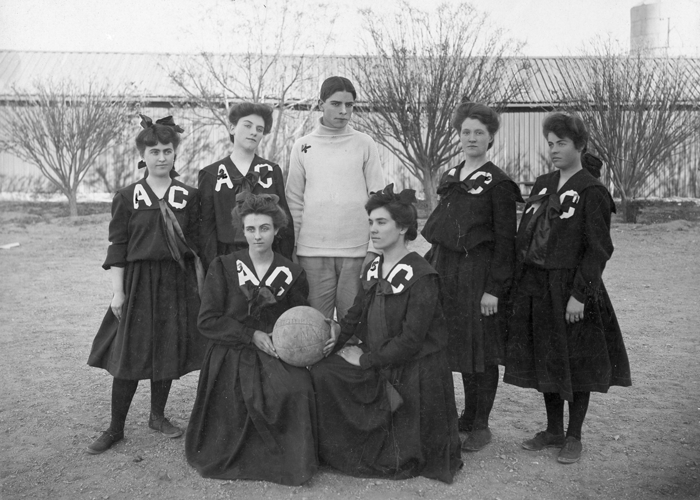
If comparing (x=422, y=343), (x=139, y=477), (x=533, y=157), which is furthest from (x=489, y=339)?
(x=533, y=157)

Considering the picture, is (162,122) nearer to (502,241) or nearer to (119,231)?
(119,231)

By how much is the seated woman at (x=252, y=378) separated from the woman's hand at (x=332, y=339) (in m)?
0.16

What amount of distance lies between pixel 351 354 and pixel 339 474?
0.64 metres

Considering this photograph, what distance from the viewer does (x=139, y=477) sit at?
11.3ft

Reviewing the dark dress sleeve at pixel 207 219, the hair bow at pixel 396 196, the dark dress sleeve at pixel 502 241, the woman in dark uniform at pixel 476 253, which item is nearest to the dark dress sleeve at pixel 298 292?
the dark dress sleeve at pixel 207 219

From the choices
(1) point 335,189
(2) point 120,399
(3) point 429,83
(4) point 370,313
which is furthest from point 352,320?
(3) point 429,83

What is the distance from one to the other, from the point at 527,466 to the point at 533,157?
1573cm

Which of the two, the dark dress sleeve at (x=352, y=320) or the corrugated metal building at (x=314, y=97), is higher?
the corrugated metal building at (x=314, y=97)

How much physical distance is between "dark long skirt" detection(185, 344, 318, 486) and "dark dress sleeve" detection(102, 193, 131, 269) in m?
0.86

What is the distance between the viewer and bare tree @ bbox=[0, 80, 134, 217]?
1655 centimetres

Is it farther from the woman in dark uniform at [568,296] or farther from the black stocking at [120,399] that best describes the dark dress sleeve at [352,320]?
the black stocking at [120,399]

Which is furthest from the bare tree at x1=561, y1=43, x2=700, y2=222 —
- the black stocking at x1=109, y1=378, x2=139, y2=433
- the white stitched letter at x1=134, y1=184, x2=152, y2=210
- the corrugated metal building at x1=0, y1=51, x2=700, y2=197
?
the black stocking at x1=109, y1=378, x2=139, y2=433

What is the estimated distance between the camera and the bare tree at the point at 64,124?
1655 cm

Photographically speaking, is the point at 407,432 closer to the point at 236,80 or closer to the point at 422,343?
the point at 422,343
